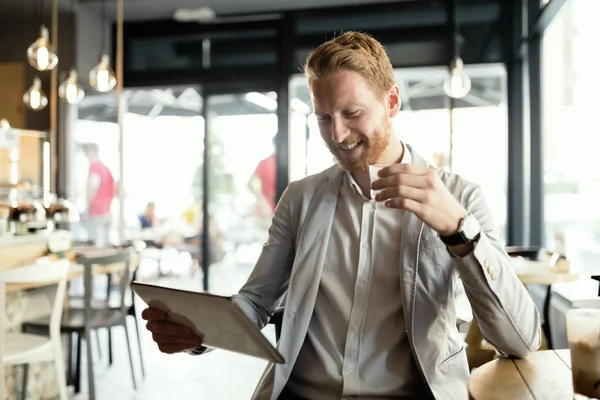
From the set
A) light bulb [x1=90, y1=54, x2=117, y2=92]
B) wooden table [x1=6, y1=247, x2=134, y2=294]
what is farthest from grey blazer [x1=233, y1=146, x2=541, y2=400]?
light bulb [x1=90, y1=54, x2=117, y2=92]

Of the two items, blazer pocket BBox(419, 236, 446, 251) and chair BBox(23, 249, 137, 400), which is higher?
blazer pocket BBox(419, 236, 446, 251)

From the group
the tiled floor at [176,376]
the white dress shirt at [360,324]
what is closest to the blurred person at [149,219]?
the tiled floor at [176,376]

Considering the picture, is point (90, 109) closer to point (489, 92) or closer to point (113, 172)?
point (113, 172)

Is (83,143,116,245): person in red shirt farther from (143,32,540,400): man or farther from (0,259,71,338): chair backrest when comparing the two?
(143,32,540,400): man

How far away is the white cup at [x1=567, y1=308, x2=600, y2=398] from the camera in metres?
0.95

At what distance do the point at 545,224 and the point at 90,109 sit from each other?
17.0 ft

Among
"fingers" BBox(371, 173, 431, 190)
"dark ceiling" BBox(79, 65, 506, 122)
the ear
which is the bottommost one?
"fingers" BBox(371, 173, 431, 190)

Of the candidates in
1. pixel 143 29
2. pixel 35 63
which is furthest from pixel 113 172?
pixel 35 63

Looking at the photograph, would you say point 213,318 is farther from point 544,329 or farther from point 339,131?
point 544,329

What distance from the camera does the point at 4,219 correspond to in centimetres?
373

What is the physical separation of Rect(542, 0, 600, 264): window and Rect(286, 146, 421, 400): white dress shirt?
2.55 metres

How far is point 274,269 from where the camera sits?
161 centimetres

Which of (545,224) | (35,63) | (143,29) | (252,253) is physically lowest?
(252,253)

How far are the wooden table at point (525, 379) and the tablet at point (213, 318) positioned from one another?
39cm
